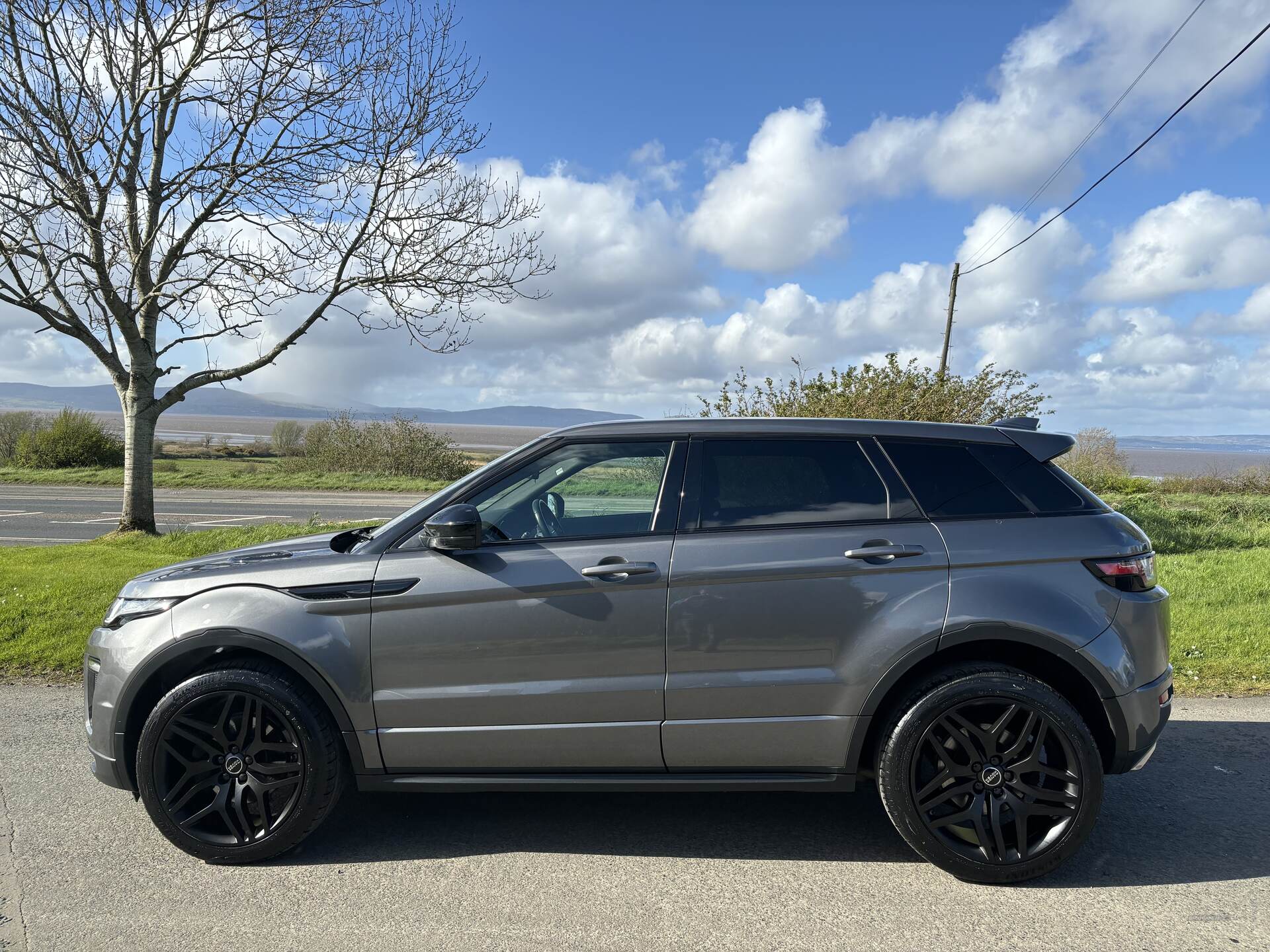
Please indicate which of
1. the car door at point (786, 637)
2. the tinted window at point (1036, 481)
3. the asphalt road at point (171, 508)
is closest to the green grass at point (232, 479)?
the asphalt road at point (171, 508)

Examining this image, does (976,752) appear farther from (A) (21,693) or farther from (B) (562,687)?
(A) (21,693)

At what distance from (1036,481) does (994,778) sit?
1.22m

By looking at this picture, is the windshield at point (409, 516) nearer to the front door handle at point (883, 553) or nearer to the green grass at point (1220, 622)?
the front door handle at point (883, 553)

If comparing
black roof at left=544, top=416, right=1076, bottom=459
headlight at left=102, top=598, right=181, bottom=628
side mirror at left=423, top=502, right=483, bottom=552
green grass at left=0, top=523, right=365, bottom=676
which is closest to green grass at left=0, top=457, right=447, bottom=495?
green grass at left=0, top=523, right=365, bottom=676

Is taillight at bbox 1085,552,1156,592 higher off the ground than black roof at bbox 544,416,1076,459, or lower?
lower

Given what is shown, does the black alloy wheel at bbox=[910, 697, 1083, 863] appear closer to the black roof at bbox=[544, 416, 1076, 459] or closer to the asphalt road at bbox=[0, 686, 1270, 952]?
the asphalt road at bbox=[0, 686, 1270, 952]

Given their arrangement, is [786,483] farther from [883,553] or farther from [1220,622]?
[1220,622]

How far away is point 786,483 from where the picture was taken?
3.64m

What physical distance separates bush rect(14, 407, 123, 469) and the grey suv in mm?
32285

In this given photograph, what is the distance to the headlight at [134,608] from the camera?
11.9 ft

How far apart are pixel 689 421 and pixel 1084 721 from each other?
78.8 inches

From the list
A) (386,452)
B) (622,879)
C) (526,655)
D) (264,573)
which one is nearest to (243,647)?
(264,573)

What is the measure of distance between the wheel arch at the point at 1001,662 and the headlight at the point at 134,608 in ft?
9.37

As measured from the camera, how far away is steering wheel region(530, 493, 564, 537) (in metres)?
3.66
